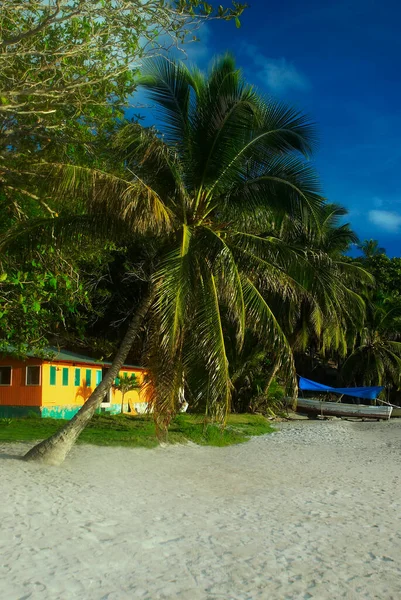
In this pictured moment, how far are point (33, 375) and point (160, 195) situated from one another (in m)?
12.4

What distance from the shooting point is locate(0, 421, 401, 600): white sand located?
5781 mm

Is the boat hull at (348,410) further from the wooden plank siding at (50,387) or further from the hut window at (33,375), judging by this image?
the hut window at (33,375)

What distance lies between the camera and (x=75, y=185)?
969 centimetres

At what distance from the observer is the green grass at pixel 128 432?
15.1 metres

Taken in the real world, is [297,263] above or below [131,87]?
below

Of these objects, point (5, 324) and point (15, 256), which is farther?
point (5, 324)

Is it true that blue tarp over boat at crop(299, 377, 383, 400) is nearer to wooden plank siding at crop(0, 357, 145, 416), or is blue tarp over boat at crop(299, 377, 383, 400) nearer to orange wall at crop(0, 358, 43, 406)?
wooden plank siding at crop(0, 357, 145, 416)

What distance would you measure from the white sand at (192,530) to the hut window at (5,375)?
9435 mm

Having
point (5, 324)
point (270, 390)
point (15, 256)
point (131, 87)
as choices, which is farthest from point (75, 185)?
point (270, 390)

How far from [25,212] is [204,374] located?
5092 mm

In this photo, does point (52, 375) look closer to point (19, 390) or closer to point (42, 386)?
point (42, 386)

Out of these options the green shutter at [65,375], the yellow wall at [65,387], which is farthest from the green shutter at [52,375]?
the green shutter at [65,375]

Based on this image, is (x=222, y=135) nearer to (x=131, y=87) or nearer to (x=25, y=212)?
(x=131, y=87)

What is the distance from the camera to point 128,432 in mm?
17016
